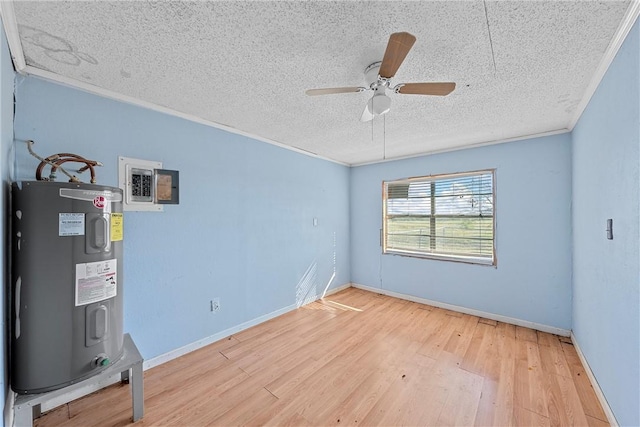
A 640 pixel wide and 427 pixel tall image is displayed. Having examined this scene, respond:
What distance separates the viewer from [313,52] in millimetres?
1523

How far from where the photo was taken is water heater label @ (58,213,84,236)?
143 centimetres

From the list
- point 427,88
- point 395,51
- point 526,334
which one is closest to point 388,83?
point 427,88

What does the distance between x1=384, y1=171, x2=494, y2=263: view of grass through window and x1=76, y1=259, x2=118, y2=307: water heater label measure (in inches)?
143

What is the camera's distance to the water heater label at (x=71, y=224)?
143 centimetres

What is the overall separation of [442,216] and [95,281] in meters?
3.89

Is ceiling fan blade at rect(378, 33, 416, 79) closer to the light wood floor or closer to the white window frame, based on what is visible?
the light wood floor

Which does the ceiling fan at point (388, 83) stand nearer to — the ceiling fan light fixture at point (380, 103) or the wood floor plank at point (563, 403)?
the ceiling fan light fixture at point (380, 103)

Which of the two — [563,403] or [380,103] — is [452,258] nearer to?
[563,403]

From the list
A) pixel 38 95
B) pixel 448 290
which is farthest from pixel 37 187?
pixel 448 290

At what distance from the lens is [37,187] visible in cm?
139

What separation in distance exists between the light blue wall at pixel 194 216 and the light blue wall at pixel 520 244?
1875mm

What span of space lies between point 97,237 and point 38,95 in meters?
1.11

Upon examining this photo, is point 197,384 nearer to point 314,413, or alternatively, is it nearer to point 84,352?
point 84,352

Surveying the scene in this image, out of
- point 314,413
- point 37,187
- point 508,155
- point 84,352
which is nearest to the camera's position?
point 37,187
